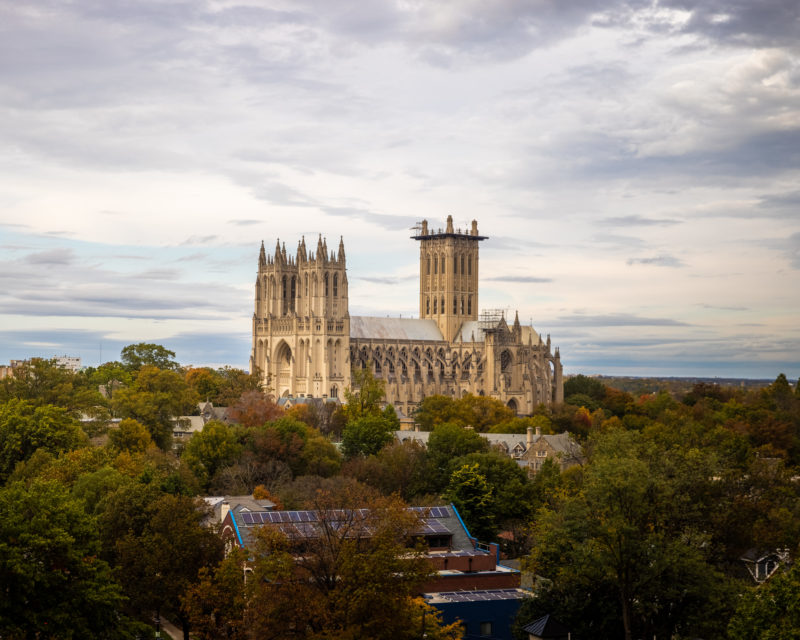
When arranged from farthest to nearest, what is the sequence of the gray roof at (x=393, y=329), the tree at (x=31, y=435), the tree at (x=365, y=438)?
the gray roof at (x=393, y=329)
the tree at (x=365, y=438)
the tree at (x=31, y=435)

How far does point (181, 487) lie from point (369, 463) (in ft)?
69.9

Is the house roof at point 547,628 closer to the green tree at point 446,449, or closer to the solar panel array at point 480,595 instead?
the solar panel array at point 480,595

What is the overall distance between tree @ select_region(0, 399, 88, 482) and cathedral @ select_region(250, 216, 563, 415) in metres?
80.0

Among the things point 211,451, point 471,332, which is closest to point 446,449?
point 211,451

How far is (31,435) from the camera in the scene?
270ft

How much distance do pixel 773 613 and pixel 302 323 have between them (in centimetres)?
13771

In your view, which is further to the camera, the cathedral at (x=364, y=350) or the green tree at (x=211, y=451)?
the cathedral at (x=364, y=350)

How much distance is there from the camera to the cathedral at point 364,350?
6727 inches

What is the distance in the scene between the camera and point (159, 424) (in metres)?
102

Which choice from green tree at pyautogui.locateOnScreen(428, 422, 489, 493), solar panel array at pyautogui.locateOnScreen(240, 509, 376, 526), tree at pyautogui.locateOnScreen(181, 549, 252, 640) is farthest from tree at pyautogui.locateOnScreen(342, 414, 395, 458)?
tree at pyautogui.locateOnScreen(181, 549, 252, 640)

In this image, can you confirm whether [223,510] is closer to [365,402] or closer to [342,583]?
[342,583]

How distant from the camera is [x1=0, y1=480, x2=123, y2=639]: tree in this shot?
136 feet

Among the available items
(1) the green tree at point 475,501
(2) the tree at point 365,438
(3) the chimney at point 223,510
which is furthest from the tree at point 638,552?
(2) the tree at point 365,438

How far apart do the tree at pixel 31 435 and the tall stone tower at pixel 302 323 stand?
79644 millimetres
